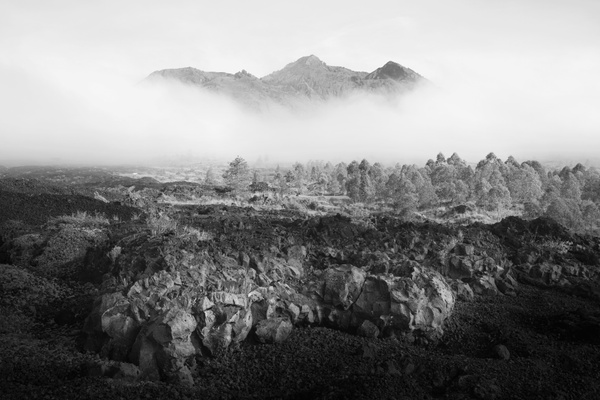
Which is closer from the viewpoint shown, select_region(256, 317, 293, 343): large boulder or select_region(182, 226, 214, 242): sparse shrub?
select_region(256, 317, 293, 343): large boulder

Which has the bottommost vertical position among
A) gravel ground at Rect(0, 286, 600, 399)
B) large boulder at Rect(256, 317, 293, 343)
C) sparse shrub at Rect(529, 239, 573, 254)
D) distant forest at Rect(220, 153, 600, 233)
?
gravel ground at Rect(0, 286, 600, 399)

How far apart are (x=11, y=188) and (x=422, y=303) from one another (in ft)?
119

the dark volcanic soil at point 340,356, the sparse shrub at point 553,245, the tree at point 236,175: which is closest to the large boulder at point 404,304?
the dark volcanic soil at point 340,356

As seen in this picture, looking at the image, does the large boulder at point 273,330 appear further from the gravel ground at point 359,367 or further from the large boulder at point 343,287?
the large boulder at point 343,287

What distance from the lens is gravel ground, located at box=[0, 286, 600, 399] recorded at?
1114cm

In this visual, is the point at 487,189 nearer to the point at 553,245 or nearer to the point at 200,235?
the point at 553,245

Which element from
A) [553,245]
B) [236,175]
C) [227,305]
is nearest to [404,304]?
[227,305]

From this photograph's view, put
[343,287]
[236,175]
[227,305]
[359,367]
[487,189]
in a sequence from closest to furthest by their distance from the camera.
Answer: [359,367] < [227,305] < [343,287] < [487,189] < [236,175]

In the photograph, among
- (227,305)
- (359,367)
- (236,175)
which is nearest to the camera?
(359,367)

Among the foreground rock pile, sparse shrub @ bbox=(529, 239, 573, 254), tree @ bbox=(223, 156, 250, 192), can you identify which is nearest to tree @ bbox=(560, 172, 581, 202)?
sparse shrub @ bbox=(529, 239, 573, 254)

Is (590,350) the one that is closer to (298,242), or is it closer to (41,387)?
(298,242)

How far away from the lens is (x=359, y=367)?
1266 cm

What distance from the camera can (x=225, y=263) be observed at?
16078mm

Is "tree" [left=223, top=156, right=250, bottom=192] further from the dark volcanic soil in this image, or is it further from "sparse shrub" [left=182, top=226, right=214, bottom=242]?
the dark volcanic soil
